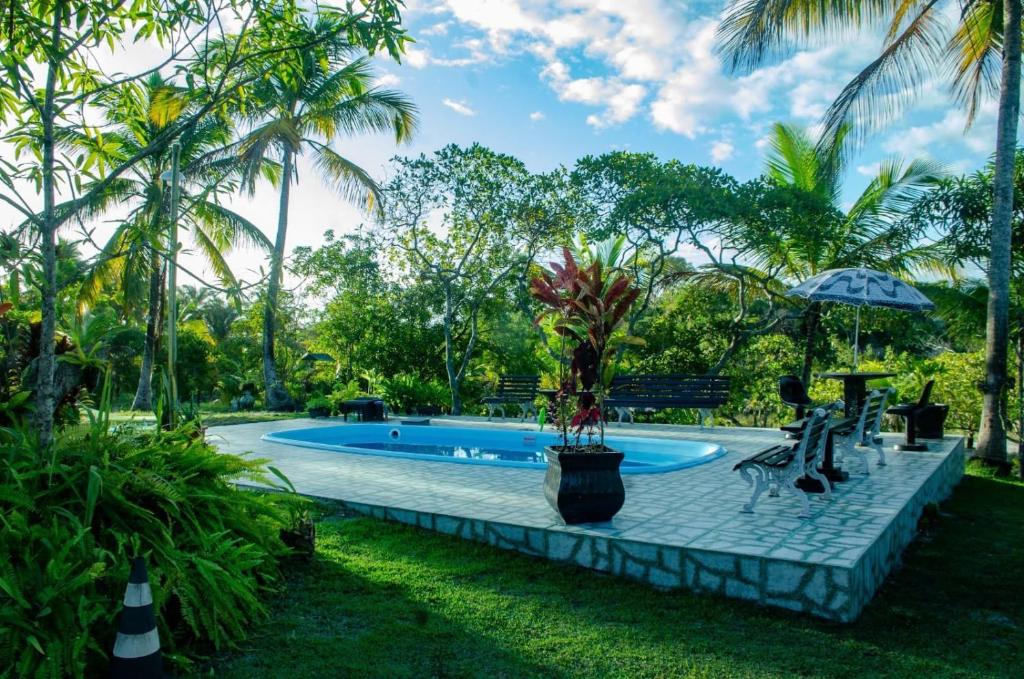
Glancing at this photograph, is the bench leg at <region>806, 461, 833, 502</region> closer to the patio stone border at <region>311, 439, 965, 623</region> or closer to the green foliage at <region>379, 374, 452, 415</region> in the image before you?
the patio stone border at <region>311, 439, 965, 623</region>

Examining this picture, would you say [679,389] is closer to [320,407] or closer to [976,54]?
[976,54]

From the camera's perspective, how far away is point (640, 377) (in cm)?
1319

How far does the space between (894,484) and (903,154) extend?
10644mm

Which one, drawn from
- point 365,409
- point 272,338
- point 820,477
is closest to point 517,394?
point 365,409

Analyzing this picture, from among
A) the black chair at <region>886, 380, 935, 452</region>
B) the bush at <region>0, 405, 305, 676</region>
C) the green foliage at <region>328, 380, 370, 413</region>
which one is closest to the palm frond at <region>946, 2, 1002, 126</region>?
the black chair at <region>886, 380, 935, 452</region>

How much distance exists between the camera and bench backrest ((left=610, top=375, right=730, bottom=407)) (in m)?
12.3

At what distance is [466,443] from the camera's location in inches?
508

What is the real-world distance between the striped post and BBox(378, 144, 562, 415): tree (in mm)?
13345

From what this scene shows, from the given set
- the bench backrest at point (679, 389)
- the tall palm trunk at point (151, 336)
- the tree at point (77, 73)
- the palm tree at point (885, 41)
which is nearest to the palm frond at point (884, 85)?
the palm tree at point (885, 41)

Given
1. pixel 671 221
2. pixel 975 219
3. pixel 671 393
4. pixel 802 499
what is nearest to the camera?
pixel 802 499

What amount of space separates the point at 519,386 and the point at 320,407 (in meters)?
4.17

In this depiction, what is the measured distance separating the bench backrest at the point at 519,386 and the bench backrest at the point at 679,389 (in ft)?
6.41

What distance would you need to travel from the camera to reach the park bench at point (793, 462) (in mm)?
5555

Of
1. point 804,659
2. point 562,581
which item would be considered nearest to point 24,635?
point 562,581
